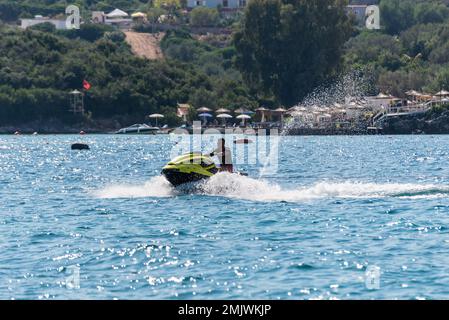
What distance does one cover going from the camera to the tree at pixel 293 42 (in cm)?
Answer: 11888

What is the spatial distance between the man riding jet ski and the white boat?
287 feet

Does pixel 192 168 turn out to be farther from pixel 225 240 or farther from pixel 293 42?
pixel 293 42

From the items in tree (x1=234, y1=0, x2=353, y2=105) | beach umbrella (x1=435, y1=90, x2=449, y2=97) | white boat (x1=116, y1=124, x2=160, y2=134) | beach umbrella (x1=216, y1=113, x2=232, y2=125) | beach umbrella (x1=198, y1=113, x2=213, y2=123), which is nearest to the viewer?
tree (x1=234, y1=0, x2=353, y2=105)

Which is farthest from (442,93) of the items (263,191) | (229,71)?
(263,191)

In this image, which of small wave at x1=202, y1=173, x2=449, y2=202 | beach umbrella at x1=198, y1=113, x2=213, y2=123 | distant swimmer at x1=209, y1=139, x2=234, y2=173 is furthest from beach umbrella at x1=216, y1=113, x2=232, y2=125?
distant swimmer at x1=209, y1=139, x2=234, y2=173

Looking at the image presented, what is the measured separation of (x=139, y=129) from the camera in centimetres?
12150

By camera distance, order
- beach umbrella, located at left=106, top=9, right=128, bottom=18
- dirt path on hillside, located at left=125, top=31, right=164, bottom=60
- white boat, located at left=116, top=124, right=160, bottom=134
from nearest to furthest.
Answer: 1. white boat, located at left=116, top=124, right=160, bottom=134
2. dirt path on hillside, located at left=125, top=31, right=164, bottom=60
3. beach umbrella, located at left=106, top=9, right=128, bottom=18

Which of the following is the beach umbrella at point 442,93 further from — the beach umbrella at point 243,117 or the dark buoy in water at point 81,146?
the dark buoy in water at point 81,146

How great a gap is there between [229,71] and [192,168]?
387 ft

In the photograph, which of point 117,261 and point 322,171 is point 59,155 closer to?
point 322,171

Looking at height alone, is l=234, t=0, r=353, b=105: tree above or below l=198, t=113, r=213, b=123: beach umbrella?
above

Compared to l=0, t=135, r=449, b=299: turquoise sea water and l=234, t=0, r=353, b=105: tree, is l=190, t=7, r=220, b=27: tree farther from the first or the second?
l=0, t=135, r=449, b=299: turquoise sea water

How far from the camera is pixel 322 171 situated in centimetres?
5038

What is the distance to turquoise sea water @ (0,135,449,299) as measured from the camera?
64.1 ft
